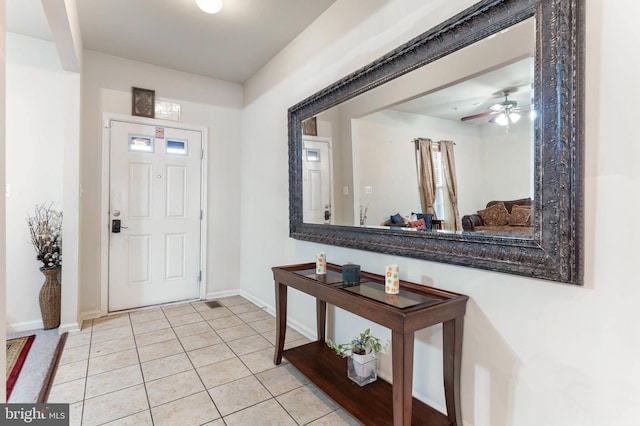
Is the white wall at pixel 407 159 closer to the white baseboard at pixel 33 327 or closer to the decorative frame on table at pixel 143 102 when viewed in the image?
the decorative frame on table at pixel 143 102

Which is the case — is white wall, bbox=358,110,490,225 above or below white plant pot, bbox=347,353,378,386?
above

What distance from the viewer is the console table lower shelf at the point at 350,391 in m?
1.55

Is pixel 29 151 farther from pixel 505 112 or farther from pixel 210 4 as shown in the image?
pixel 505 112

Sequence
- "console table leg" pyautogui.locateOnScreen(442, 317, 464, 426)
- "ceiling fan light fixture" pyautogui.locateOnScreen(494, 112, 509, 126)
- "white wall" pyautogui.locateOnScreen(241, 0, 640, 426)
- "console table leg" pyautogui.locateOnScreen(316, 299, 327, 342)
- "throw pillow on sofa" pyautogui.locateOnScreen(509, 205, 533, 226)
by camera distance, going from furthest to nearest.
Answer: "console table leg" pyautogui.locateOnScreen(316, 299, 327, 342) → "console table leg" pyautogui.locateOnScreen(442, 317, 464, 426) → "ceiling fan light fixture" pyautogui.locateOnScreen(494, 112, 509, 126) → "throw pillow on sofa" pyautogui.locateOnScreen(509, 205, 533, 226) → "white wall" pyautogui.locateOnScreen(241, 0, 640, 426)

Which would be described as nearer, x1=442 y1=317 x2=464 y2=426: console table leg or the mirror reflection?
the mirror reflection

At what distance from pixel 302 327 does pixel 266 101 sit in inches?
91.4

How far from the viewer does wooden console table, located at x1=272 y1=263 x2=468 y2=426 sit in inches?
51.9

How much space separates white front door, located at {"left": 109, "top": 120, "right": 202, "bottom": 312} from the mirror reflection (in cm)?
206

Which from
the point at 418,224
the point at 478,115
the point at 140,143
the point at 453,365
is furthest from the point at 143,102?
the point at 453,365

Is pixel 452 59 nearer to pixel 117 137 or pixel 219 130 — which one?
pixel 219 130

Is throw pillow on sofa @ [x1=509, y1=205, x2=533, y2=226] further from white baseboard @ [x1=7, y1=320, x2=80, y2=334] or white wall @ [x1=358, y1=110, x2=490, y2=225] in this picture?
white baseboard @ [x1=7, y1=320, x2=80, y2=334]

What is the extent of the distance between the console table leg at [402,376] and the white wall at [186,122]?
2.99 meters

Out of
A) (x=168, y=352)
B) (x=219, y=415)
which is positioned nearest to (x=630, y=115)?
(x=219, y=415)

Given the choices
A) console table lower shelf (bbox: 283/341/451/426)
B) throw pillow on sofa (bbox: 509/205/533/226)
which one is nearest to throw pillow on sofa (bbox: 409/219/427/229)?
throw pillow on sofa (bbox: 509/205/533/226)
